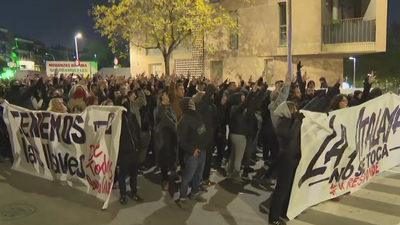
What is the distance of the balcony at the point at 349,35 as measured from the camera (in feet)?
64.1

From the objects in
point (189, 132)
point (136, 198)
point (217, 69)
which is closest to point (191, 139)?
point (189, 132)

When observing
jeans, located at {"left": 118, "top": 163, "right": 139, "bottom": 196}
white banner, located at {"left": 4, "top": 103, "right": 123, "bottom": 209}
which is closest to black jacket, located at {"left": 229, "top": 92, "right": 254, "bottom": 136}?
jeans, located at {"left": 118, "top": 163, "right": 139, "bottom": 196}

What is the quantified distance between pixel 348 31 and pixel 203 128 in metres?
17.2

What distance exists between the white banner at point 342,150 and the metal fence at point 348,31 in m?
14.0

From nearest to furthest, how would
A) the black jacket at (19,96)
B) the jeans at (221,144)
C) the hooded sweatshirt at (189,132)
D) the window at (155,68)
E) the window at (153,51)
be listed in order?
1. the hooded sweatshirt at (189,132)
2. the jeans at (221,144)
3. the black jacket at (19,96)
4. the window at (153,51)
5. the window at (155,68)

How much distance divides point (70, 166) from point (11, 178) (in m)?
1.68

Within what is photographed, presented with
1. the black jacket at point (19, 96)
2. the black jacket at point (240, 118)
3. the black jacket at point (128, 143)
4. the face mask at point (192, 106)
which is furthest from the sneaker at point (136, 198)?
the black jacket at point (19, 96)

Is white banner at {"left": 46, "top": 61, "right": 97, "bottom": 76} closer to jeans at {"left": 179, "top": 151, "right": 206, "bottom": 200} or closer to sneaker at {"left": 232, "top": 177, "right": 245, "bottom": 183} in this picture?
sneaker at {"left": 232, "top": 177, "right": 245, "bottom": 183}

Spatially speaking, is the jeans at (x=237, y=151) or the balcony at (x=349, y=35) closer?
the jeans at (x=237, y=151)

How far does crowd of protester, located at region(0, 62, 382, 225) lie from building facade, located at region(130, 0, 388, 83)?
1284 centimetres

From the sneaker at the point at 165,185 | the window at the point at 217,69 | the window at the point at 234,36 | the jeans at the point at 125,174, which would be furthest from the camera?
the window at the point at 217,69

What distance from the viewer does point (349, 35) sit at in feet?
65.7

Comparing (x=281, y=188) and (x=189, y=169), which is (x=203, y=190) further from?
(x=281, y=188)

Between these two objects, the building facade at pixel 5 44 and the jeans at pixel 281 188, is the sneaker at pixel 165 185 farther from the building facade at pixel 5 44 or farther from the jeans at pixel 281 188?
the building facade at pixel 5 44
